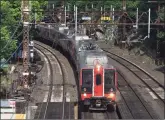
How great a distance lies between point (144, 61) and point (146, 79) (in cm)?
736

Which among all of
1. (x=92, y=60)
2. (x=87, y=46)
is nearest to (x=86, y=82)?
(x=92, y=60)

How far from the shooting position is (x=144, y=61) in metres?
37.3

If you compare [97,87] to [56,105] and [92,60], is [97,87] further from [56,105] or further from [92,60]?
[56,105]

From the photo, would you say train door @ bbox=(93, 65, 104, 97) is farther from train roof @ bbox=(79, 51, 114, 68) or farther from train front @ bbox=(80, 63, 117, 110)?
train roof @ bbox=(79, 51, 114, 68)

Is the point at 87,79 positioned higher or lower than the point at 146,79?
higher

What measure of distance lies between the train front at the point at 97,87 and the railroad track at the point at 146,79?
416 centimetres

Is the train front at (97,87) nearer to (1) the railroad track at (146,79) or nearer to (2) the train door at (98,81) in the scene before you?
(2) the train door at (98,81)

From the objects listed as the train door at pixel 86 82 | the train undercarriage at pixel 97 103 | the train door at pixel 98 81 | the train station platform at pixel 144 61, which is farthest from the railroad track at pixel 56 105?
the train station platform at pixel 144 61

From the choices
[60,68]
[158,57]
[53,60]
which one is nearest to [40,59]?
[53,60]

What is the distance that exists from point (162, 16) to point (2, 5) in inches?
461

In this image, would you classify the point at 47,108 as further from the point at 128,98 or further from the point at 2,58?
the point at 2,58

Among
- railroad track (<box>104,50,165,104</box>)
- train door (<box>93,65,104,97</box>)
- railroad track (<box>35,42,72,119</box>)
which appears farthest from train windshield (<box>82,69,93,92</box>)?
railroad track (<box>104,50,165,104</box>)

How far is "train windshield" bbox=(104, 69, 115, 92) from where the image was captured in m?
21.0

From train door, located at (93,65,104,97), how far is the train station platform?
8.11 metres
